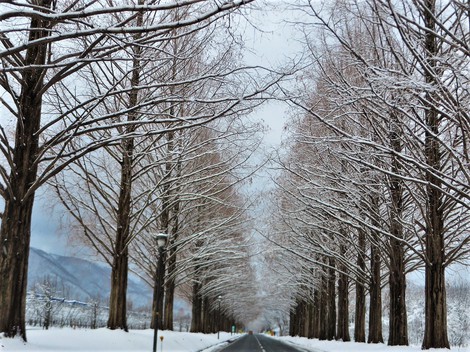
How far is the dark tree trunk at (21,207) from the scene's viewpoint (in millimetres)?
9859

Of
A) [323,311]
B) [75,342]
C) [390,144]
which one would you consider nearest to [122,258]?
[75,342]

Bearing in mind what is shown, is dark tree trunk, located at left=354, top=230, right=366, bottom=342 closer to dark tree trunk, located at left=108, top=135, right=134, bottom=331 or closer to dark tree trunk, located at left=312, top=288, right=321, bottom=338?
dark tree trunk, located at left=108, top=135, right=134, bottom=331

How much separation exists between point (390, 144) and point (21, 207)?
30.0 ft

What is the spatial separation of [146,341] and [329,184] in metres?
8.79

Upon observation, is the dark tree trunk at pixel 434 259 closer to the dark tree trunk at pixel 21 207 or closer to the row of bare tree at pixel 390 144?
the row of bare tree at pixel 390 144

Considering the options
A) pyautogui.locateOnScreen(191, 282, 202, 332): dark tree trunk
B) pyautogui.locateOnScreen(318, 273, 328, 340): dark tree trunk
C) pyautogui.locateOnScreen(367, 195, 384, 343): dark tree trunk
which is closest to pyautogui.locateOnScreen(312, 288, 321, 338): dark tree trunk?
pyautogui.locateOnScreen(318, 273, 328, 340): dark tree trunk

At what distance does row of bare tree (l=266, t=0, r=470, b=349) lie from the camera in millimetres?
10289

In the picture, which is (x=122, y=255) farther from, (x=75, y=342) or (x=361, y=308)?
(x=361, y=308)

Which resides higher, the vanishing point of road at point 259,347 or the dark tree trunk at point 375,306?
the dark tree trunk at point 375,306

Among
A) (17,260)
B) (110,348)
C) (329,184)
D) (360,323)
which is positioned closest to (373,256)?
(360,323)

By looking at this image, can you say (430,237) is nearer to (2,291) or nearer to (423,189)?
(423,189)

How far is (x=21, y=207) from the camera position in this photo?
33.4 ft

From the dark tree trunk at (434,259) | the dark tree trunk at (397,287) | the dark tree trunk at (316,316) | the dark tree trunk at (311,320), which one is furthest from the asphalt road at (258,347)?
the dark tree trunk at (434,259)

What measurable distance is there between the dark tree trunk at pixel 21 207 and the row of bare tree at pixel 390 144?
5380mm
